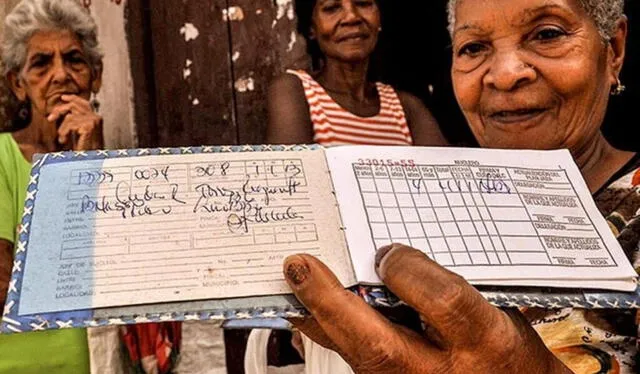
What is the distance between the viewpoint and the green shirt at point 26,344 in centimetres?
175

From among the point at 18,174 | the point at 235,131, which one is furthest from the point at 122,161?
the point at 235,131

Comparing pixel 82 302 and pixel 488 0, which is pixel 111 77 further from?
pixel 82 302

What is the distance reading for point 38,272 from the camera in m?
0.84

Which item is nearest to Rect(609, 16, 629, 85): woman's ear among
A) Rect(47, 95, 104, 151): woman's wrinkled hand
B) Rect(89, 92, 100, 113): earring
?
Rect(47, 95, 104, 151): woman's wrinkled hand

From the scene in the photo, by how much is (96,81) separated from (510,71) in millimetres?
1283

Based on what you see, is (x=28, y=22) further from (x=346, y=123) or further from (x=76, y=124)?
(x=346, y=123)

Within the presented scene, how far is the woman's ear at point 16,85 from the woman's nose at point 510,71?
1.30 metres

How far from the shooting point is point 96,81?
210cm

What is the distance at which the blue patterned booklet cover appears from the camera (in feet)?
2.73

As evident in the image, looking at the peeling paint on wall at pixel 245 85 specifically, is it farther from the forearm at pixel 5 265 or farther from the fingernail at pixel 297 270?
the fingernail at pixel 297 270

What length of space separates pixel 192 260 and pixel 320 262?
0.49 feet

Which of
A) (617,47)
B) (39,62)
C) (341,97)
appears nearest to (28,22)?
(39,62)

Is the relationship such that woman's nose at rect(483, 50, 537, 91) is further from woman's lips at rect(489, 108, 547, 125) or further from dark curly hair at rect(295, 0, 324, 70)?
dark curly hair at rect(295, 0, 324, 70)
